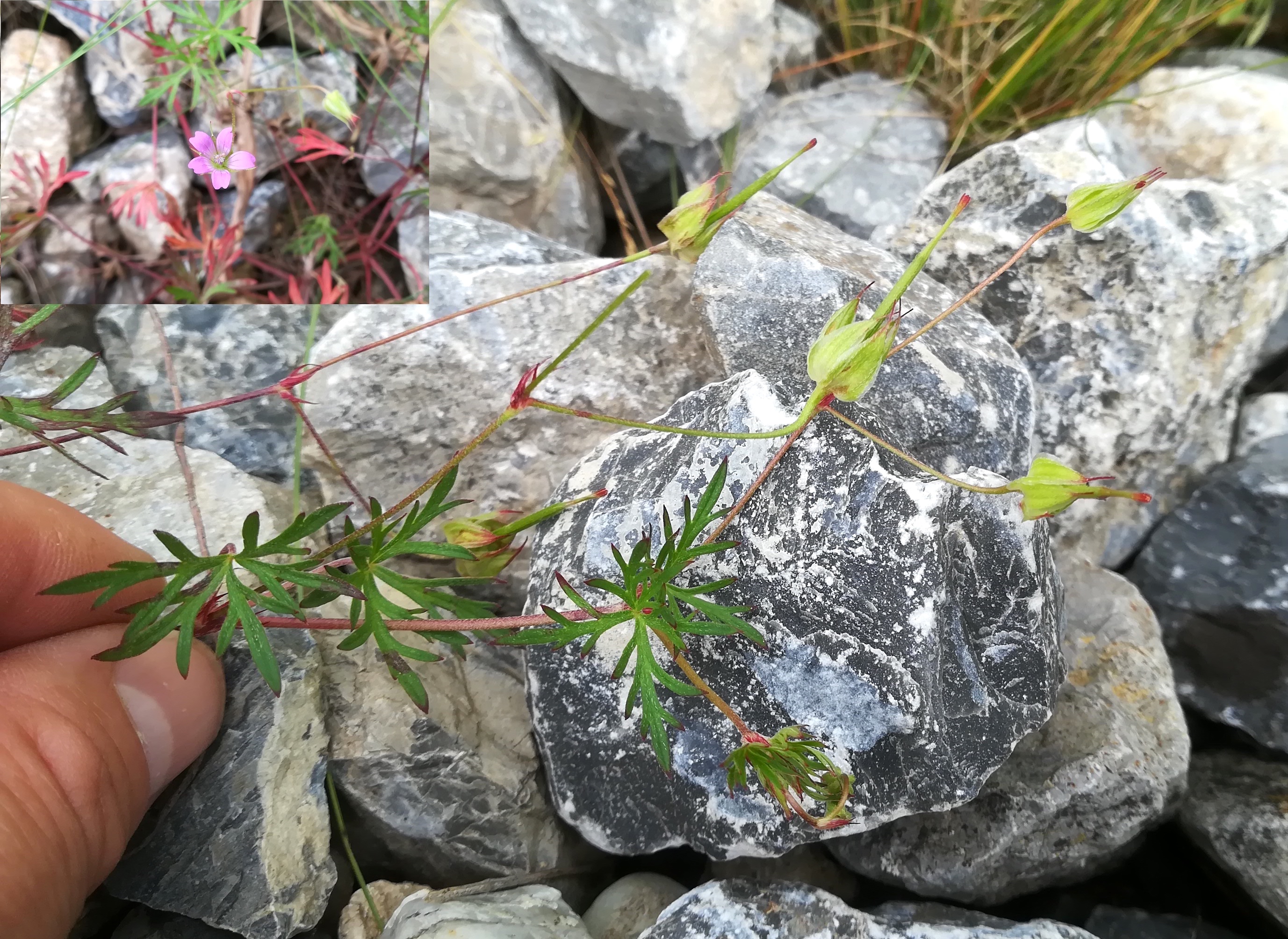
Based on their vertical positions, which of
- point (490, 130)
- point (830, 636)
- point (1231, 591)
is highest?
point (490, 130)

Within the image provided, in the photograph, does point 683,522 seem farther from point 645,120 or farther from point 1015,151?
point 645,120

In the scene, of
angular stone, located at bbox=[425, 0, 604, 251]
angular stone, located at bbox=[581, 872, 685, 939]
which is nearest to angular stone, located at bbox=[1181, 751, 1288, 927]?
angular stone, located at bbox=[581, 872, 685, 939]

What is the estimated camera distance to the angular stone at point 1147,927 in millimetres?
1462

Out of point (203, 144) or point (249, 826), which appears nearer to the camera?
point (249, 826)

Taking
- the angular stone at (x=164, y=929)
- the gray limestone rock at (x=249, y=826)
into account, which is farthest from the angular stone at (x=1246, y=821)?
the angular stone at (x=164, y=929)

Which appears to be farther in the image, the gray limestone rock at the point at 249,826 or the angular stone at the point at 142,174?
the angular stone at the point at 142,174

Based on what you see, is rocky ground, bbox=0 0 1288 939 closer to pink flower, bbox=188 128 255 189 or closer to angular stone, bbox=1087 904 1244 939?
angular stone, bbox=1087 904 1244 939

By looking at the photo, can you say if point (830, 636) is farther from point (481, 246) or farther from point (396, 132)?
point (396, 132)

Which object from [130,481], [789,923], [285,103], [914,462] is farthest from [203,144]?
[789,923]

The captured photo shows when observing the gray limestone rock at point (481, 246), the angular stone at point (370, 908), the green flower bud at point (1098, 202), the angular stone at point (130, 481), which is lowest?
the angular stone at point (370, 908)

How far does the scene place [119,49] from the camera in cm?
203

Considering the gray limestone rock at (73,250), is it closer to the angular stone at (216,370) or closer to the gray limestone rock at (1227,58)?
the angular stone at (216,370)

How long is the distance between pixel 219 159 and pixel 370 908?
57.0 inches

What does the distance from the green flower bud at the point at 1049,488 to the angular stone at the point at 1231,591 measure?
65 cm
